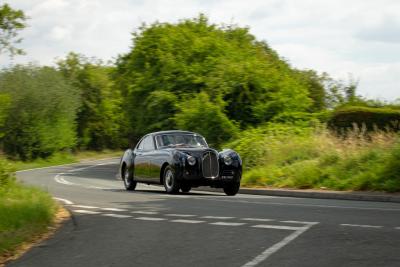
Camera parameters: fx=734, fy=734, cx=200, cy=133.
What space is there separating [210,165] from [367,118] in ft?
36.9

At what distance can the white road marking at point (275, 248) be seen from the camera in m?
8.02

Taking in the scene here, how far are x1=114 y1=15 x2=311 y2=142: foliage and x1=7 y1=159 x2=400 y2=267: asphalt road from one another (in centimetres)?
1899

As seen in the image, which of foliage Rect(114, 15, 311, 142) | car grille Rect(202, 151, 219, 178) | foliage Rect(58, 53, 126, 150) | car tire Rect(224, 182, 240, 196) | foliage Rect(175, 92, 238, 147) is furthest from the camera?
foliage Rect(58, 53, 126, 150)

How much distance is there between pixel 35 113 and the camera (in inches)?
2491

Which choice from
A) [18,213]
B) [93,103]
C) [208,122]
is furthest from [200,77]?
[93,103]

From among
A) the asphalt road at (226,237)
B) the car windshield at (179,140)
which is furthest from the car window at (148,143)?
the asphalt road at (226,237)

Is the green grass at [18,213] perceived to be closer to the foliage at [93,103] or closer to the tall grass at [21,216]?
the tall grass at [21,216]

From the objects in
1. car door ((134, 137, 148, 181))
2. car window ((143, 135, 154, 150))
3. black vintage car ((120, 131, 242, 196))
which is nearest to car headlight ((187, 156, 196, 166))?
black vintage car ((120, 131, 242, 196))

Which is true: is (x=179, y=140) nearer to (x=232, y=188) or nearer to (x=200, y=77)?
(x=232, y=188)

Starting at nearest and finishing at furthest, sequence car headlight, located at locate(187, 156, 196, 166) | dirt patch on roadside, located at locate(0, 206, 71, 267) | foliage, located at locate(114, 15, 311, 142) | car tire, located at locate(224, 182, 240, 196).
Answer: dirt patch on roadside, located at locate(0, 206, 71, 267) → car headlight, located at locate(187, 156, 196, 166) → car tire, located at locate(224, 182, 240, 196) → foliage, located at locate(114, 15, 311, 142)

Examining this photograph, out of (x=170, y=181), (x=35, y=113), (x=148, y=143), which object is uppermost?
(x=35, y=113)

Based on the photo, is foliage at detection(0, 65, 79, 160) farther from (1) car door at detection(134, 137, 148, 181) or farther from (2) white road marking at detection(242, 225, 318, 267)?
(2) white road marking at detection(242, 225, 318, 267)

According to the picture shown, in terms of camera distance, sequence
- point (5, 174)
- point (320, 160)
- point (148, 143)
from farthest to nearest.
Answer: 1. point (320, 160)
2. point (148, 143)
3. point (5, 174)

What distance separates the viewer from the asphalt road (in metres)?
8.29
